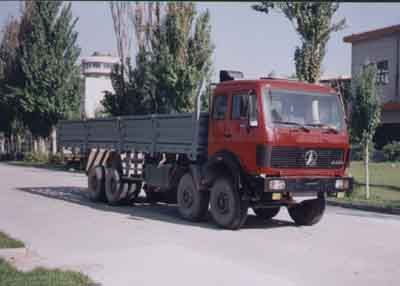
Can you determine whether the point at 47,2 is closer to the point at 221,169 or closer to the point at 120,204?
the point at 120,204

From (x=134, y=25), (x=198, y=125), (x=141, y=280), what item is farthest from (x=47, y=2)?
(x=141, y=280)

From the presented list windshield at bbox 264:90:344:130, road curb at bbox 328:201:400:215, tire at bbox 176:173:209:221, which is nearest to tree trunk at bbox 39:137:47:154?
road curb at bbox 328:201:400:215

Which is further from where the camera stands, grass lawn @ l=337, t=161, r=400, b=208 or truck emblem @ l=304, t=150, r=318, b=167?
grass lawn @ l=337, t=161, r=400, b=208

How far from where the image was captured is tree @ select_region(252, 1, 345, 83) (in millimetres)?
20688

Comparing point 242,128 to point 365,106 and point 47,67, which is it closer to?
point 365,106

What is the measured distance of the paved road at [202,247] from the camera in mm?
7883

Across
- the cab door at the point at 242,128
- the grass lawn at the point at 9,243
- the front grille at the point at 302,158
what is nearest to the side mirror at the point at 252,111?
the cab door at the point at 242,128

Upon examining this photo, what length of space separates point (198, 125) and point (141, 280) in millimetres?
5359

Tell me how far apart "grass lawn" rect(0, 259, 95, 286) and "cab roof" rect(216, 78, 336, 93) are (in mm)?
5294

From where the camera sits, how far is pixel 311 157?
37.2ft

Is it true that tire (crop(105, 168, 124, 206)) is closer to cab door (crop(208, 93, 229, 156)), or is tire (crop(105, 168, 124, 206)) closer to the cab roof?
cab door (crop(208, 93, 229, 156))

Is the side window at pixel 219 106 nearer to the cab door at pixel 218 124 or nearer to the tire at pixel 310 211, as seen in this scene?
the cab door at pixel 218 124

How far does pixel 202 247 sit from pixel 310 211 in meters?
3.63

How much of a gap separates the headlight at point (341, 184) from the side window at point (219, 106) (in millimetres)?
2542
